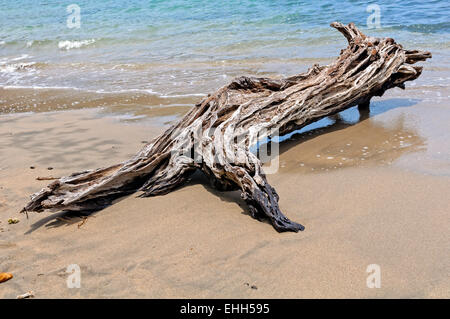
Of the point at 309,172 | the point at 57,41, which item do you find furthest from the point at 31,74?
the point at 309,172

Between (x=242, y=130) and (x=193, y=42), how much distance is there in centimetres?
931

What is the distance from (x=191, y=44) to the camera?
12.7 metres

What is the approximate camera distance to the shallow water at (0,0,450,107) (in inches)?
358

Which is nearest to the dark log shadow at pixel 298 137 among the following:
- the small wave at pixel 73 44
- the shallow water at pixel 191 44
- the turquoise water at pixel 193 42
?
the shallow water at pixel 191 44

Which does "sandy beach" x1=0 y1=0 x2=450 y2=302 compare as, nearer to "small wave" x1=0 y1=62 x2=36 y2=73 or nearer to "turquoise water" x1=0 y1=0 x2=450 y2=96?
"turquoise water" x1=0 y1=0 x2=450 y2=96

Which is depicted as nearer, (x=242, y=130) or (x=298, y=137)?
(x=242, y=130)

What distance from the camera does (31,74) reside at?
36.6 ft

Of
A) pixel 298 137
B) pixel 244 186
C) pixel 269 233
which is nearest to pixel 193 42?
pixel 298 137

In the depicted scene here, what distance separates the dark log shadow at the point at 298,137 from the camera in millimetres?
3529

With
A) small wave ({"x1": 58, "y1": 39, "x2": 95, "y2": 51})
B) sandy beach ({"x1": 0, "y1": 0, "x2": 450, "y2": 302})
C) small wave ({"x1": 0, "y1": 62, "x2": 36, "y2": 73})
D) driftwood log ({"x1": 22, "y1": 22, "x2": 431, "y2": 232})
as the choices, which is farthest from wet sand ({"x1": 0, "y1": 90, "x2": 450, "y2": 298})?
small wave ({"x1": 58, "y1": 39, "x2": 95, "y2": 51})

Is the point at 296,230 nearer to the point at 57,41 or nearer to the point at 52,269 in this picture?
the point at 52,269

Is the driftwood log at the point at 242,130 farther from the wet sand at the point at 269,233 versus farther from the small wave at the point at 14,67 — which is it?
the small wave at the point at 14,67

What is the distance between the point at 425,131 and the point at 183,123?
2768mm

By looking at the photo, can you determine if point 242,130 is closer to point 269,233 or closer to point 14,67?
point 269,233
